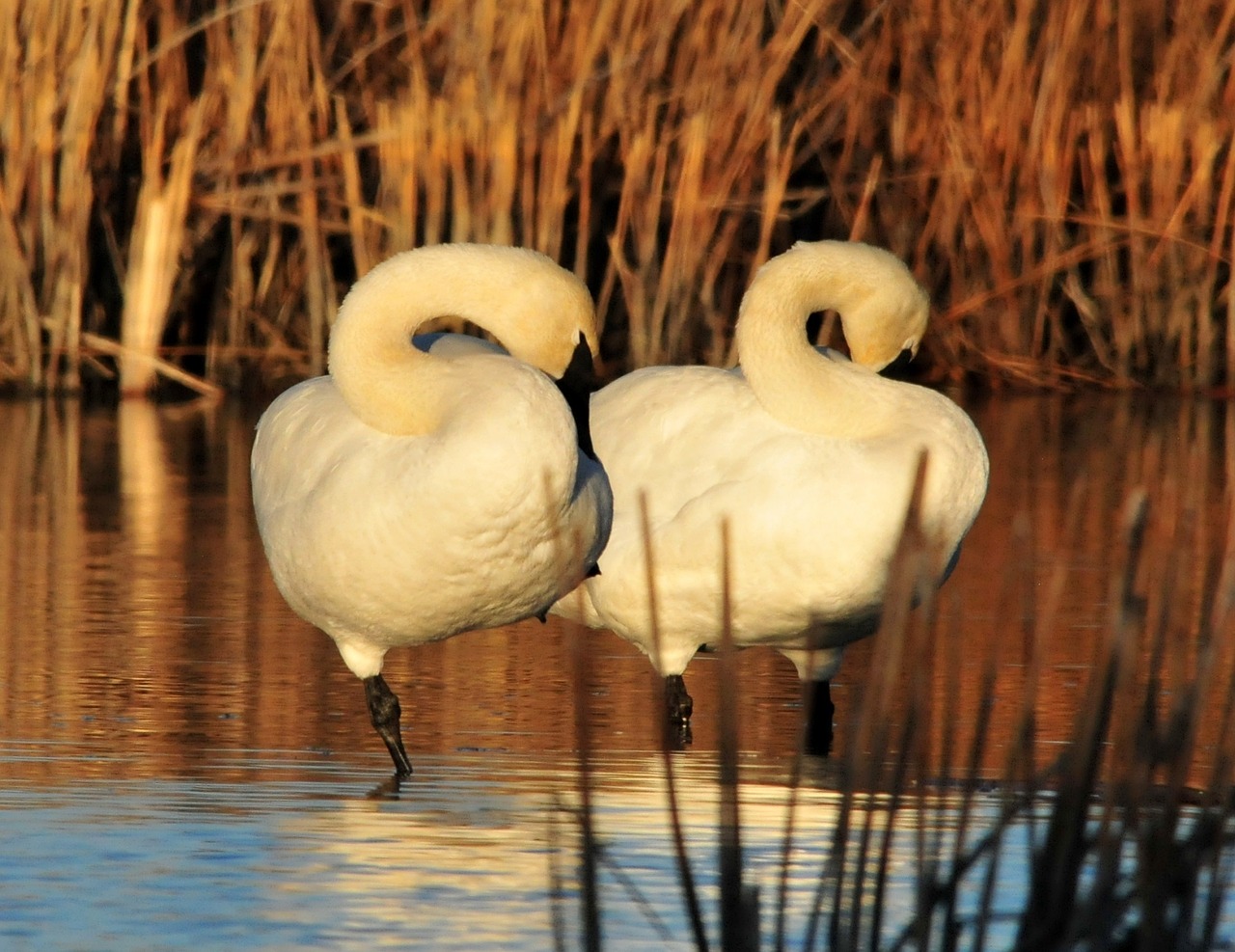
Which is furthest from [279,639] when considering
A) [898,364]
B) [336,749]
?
[898,364]

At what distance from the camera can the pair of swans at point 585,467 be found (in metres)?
4.87

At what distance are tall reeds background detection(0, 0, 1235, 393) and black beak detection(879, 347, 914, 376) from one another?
5.39 metres

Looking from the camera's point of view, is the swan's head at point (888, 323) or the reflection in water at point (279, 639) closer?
the reflection in water at point (279, 639)

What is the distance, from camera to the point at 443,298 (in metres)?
5.18

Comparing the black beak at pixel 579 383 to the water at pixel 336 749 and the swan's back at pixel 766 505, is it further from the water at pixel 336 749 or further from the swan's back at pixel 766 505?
the water at pixel 336 749

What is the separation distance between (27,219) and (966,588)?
6395 mm

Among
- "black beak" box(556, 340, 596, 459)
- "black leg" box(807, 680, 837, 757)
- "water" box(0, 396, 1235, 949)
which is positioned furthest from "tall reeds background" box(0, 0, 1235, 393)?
"black beak" box(556, 340, 596, 459)

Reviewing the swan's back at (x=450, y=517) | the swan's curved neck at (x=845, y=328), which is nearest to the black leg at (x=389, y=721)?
the swan's back at (x=450, y=517)

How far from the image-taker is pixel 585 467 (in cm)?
509

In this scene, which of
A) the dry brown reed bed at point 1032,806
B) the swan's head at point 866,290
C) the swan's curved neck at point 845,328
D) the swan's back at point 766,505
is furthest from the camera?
the swan's head at point 866,290

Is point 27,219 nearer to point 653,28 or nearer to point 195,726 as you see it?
point 653,28

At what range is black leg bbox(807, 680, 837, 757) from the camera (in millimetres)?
5461

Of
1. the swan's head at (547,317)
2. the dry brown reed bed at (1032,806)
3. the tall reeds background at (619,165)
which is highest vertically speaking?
the tall reeds background at (619,165)

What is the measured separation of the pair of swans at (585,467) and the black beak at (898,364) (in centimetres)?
2
